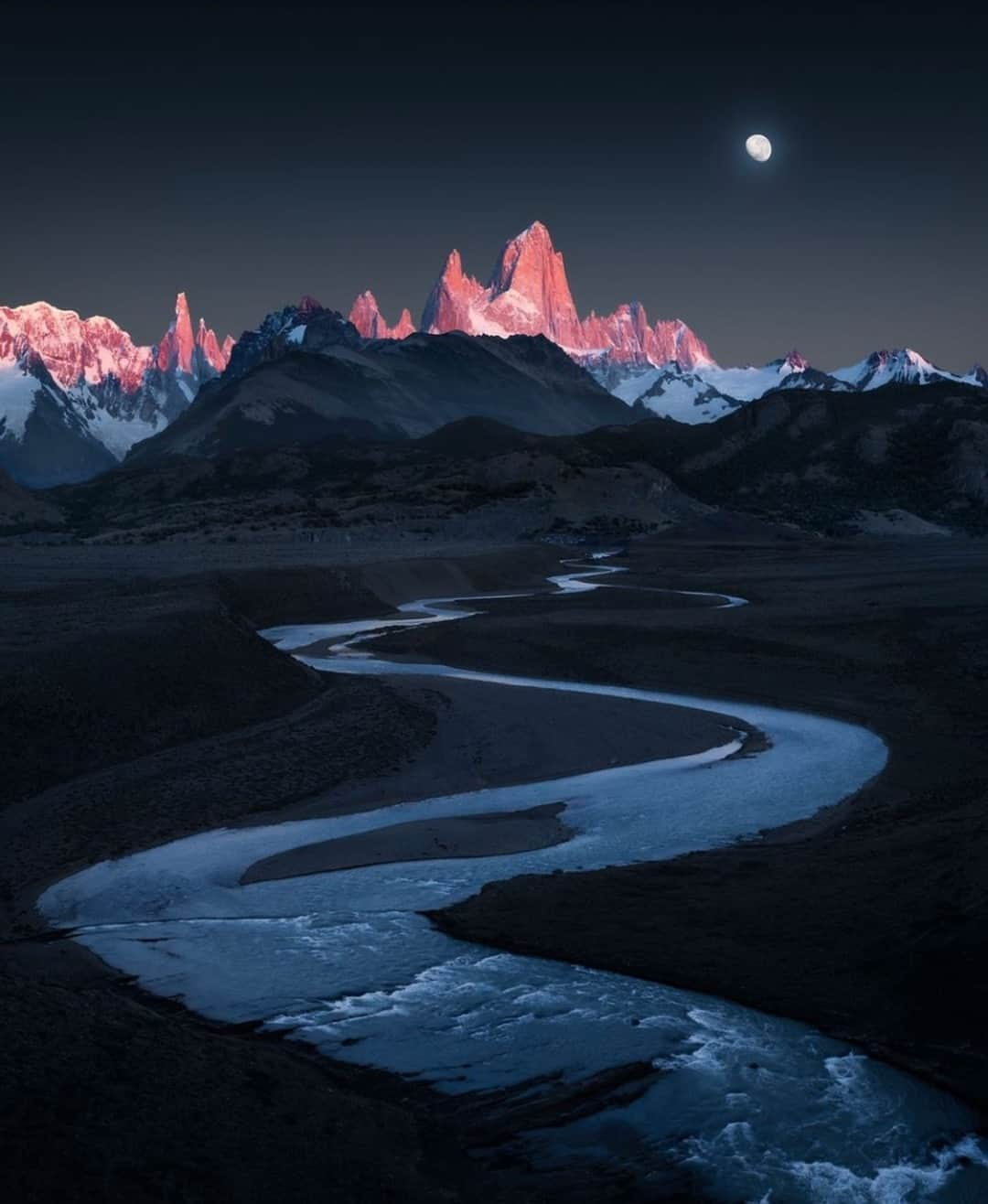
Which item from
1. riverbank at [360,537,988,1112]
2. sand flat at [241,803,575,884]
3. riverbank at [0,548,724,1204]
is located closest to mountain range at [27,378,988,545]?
riverbank at [360,537,988,1112]

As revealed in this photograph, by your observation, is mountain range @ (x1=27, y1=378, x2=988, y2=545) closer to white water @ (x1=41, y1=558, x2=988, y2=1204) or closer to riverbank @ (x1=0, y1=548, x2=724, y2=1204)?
riverbank @ (x1=0, y1=548, x2=724, y2=1204)

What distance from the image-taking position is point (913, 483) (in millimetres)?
138125

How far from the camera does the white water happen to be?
371 inches

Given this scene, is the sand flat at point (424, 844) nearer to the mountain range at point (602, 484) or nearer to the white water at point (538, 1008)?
the white water at point (538, 1008)

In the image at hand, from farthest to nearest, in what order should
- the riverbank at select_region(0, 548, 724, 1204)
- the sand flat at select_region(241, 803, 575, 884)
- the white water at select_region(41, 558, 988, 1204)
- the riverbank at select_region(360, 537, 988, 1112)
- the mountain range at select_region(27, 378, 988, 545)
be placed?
the mountain range at select_region(27, 378, 988, 545) < the sand flat at select_region(241, 803, 575, 884) < the riverbank at select_region(360, 537, 988, 1112) < the white water at select_region(41, 558, 988, 1204) < the riverbank at select_region(0, 548, 724, 1204)

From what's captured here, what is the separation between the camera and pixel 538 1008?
39.9 ft

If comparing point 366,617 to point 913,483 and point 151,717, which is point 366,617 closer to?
point 151,717

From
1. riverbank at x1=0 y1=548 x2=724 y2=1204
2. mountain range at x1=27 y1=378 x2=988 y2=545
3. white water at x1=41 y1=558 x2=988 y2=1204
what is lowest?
white water at x1=41 y1=558 x2=988 y2=1204

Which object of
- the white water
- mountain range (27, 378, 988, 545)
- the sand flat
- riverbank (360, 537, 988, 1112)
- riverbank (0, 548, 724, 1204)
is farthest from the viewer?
mountain range (27, 378, 988, 545)

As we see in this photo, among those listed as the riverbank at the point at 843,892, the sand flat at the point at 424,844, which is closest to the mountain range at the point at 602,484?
the riverbank at the point at 843,892

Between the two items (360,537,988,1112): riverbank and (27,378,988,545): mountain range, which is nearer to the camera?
(360,537,988,1112): riverbank

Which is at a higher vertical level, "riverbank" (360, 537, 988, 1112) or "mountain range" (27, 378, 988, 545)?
"mountain range" (27, 378, 988, 545)

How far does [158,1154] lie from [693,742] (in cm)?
1933

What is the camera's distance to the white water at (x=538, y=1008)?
371 inches
